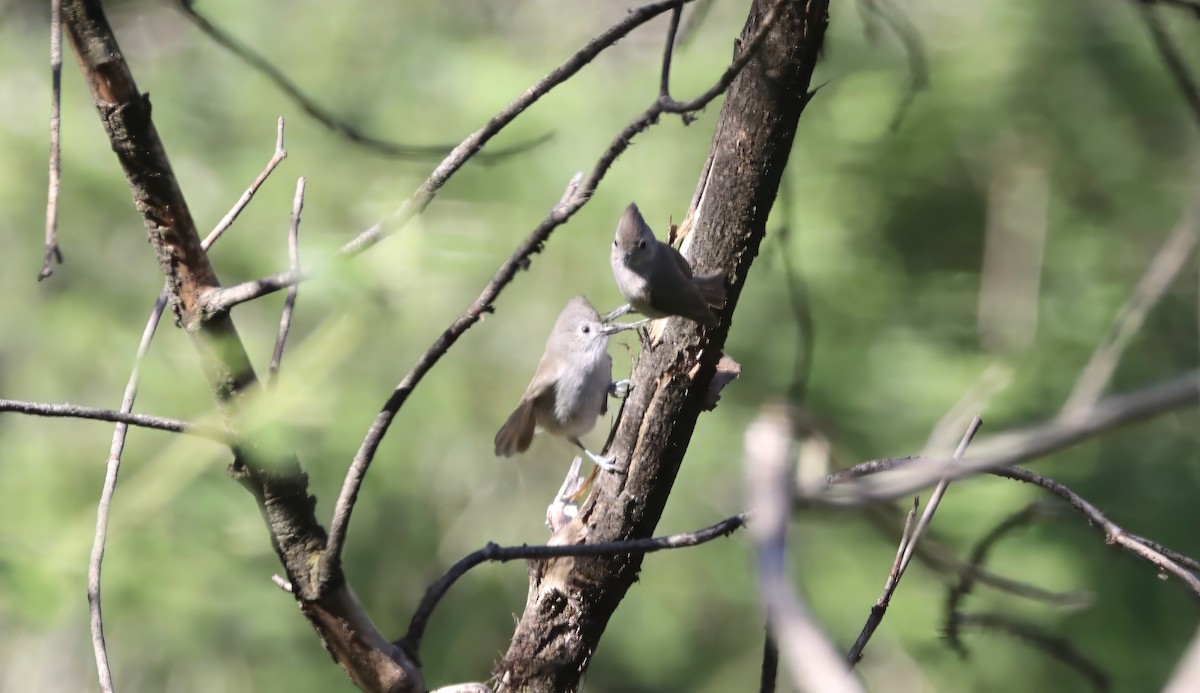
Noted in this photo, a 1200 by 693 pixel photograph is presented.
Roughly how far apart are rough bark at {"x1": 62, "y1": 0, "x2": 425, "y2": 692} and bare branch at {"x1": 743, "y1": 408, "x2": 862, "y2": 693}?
85 centimetres

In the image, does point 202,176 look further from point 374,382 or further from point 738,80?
point 738,80

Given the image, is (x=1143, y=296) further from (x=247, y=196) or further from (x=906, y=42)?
(x=247, y=196)

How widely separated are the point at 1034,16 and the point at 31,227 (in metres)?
4.11

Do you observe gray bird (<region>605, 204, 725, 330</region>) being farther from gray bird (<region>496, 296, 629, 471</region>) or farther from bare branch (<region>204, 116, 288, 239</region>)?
gray bird (<region>496, 296, 629, 471</region>)

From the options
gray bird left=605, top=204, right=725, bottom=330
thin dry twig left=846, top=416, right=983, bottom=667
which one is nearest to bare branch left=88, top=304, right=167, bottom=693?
gray bird left=605, top=204, right=725, bottom=330

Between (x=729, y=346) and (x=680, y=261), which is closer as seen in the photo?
(x=680, y=261)

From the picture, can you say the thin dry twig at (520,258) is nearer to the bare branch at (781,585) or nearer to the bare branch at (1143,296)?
the bare branch at (781,585)

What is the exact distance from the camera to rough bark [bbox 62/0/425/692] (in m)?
1.32

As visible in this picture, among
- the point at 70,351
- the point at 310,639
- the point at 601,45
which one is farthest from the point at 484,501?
the point at 601,45

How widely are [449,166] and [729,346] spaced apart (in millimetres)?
2619

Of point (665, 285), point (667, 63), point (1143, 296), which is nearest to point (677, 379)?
point (665, 285)

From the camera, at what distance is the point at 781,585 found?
637mm

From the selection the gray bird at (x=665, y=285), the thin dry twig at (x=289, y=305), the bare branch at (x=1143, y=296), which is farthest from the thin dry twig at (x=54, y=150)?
the bare branch at (x=1143, y=296)

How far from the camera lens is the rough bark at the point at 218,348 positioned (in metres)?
1.32
